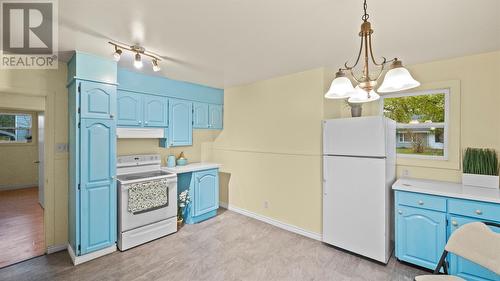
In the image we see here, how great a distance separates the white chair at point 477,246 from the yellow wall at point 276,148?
1.53 meters

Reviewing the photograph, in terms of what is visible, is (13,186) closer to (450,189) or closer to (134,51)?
(134,51)

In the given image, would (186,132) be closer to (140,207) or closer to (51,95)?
(140,207)

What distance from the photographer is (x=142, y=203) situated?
2.86 meters

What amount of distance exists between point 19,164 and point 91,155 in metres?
5.64

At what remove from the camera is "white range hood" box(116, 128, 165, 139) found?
9.90 ft

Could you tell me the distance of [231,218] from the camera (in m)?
3.88

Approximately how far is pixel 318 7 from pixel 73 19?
6.58 ft

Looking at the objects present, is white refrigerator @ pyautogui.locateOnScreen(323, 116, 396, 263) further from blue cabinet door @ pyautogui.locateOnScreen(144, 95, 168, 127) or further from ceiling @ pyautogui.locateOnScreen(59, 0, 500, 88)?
blue cabinet door @ pyautogui.locateOnScreen(144, 95, 168, 127)

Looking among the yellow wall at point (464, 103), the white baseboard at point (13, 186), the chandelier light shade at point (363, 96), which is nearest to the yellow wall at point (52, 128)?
the chandelier light shade at point (363, 96)

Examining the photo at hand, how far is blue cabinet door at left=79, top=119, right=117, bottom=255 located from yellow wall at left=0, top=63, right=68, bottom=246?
1.91 feet

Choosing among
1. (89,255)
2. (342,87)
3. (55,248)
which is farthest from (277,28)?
(55,248)

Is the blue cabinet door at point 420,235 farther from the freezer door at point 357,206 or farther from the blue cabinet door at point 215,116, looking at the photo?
the blue cabinet door at point 215,116

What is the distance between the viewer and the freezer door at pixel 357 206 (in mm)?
2428

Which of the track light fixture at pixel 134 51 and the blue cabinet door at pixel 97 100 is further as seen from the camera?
the blue cabinet door at pixel 97 100
